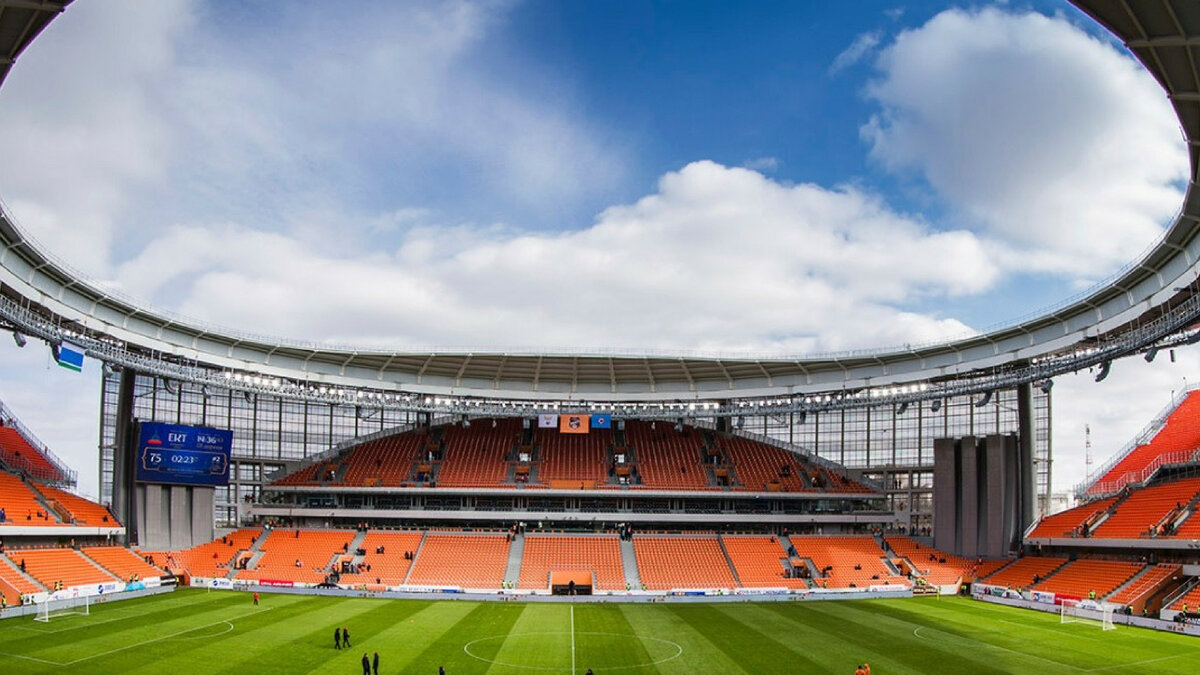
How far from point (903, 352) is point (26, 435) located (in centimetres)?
6146

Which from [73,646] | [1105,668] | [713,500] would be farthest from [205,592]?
[1105,668]

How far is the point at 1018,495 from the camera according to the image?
5725cm

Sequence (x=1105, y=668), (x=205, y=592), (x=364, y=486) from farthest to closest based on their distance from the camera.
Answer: (x=364, y=486) < (x=205, y=592) < (x=1105, y=668)

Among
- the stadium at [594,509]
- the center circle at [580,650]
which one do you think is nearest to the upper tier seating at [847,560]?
the stadium at [594,509]

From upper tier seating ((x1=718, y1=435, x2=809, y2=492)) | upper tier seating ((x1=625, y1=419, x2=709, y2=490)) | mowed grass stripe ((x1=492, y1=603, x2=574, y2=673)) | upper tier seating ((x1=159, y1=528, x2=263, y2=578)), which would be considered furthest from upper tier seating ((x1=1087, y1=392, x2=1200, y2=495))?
upper tier seating ((x1=159, y1=528, x2=263, y2=578))

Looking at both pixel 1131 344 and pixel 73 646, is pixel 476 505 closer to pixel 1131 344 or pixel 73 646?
pixel 73 646

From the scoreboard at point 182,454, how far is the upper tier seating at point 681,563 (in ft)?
101

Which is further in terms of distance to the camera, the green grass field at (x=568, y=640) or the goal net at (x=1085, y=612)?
the goal net at (x=1085, y=612)

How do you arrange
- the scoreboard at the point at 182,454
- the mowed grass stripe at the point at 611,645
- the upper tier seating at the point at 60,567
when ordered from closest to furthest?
1. the mowed grass stripe at the point at 611,645
2. the upper tier seating at the point at 60,567
3. the scoreboard at the point at 182,454

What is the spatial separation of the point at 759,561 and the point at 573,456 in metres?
17.9

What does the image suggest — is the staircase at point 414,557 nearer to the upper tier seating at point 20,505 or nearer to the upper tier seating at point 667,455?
the upper tier seating at point 667,455

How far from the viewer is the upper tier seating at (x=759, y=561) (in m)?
55.0

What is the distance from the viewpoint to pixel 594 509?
6391cm

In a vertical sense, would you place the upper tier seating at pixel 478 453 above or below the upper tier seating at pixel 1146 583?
above
